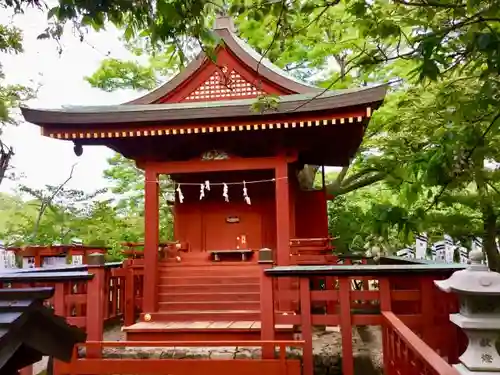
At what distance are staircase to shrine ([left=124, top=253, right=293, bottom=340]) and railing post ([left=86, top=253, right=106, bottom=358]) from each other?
1556mm

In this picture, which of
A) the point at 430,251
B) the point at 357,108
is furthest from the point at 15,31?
the point at 430,251

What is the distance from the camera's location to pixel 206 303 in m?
8.38

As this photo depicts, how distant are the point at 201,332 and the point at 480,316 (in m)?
5.33

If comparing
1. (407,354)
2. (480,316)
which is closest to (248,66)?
(407,354)

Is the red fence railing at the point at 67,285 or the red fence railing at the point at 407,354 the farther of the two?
the red fence railing at the point at 67,285

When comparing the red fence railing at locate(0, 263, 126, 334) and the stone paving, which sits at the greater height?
the red fence railing at locate(0, 263, 126, 334)

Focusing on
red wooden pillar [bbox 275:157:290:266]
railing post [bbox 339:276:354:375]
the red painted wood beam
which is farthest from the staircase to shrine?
the red painted wood beam

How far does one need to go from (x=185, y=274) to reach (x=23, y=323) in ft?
24.6

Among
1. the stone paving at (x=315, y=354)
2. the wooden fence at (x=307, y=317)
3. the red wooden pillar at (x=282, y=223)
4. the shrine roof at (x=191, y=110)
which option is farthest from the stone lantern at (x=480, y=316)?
the red wooden pillar at (x=282, y=223)

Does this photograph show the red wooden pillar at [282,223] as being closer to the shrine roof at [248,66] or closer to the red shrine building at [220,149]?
the red shrine building at [220,149]

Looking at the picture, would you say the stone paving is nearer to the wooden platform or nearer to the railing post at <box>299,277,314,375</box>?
the wooden platform

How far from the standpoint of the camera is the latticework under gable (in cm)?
946

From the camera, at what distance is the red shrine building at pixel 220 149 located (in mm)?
8039

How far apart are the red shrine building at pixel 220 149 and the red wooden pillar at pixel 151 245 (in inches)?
0.8
